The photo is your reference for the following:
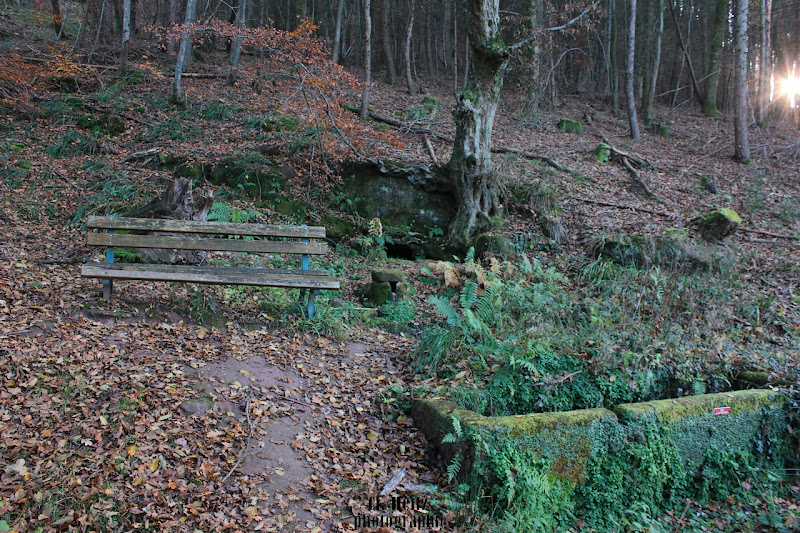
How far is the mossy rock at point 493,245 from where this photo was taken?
29.6ft

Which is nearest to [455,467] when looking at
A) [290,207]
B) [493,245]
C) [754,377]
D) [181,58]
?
[754,377]

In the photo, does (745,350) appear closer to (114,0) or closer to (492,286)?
(492,286)

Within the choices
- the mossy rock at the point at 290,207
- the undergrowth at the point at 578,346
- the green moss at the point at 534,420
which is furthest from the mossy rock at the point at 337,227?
the green moss at the point at 534,420

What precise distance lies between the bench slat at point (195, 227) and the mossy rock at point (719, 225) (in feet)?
24.1

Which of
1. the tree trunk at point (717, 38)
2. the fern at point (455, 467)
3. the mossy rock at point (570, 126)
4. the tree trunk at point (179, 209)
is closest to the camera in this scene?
the fern at point (455, 467)

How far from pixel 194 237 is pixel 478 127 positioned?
6272mm

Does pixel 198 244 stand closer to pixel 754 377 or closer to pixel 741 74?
pixel 754 377

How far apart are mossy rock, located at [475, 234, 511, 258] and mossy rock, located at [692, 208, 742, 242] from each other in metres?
3.67

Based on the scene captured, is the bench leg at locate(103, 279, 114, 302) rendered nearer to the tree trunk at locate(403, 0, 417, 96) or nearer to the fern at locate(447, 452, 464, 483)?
the fern at locate(447, 452, 464, 483)

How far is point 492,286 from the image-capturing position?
20.6ft

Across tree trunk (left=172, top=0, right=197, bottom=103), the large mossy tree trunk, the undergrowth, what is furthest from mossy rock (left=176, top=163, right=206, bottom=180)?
the undergrowth

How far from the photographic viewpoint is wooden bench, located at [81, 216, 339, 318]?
5.45m

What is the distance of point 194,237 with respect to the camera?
5926 millimetres

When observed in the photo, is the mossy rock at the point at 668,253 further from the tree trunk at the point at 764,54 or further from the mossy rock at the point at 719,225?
the tree trunk at the point at 764,54
